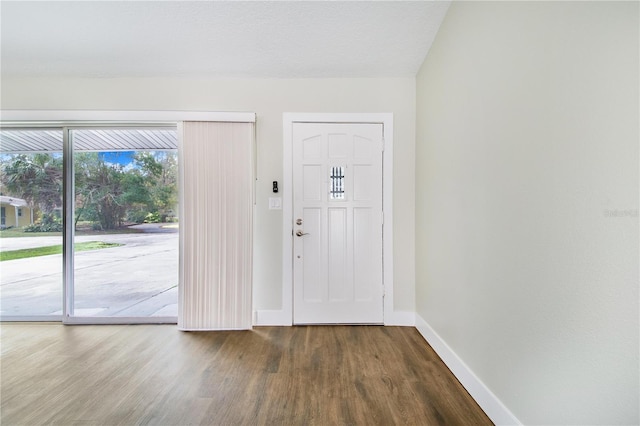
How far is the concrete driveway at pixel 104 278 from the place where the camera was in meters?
2.73

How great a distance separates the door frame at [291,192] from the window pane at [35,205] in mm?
2399

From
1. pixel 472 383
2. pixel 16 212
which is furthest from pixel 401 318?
pixel 16 212

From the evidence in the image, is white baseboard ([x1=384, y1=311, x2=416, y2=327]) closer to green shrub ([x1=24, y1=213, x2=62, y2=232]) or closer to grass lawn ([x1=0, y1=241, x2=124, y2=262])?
grass lawn ([x1=0, y1=241, x2=124, y2=262])

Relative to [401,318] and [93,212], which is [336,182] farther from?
[93,212]

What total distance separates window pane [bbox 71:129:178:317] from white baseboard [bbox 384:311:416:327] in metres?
2.27

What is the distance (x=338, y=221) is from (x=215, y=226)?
1.24 meters

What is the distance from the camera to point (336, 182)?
265cm

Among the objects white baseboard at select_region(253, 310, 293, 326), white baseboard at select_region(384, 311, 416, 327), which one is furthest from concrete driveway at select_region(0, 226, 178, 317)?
white baseboard at select_region(384, 311, 416, 327)

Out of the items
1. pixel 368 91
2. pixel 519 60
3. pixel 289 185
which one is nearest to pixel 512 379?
pixel 519 60

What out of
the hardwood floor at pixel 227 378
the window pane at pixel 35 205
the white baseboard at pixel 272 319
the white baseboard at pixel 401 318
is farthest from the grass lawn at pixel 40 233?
the white baseboard at pixel 401 318

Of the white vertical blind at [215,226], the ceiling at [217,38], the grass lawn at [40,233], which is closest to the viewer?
the ceiling at [217,38]

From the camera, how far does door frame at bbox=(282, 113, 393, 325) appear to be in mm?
2623

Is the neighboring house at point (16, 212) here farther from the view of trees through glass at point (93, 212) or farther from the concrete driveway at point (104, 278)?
the concrete driveway at point (104, 278)

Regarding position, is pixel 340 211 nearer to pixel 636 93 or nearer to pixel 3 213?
pixel 636 93
